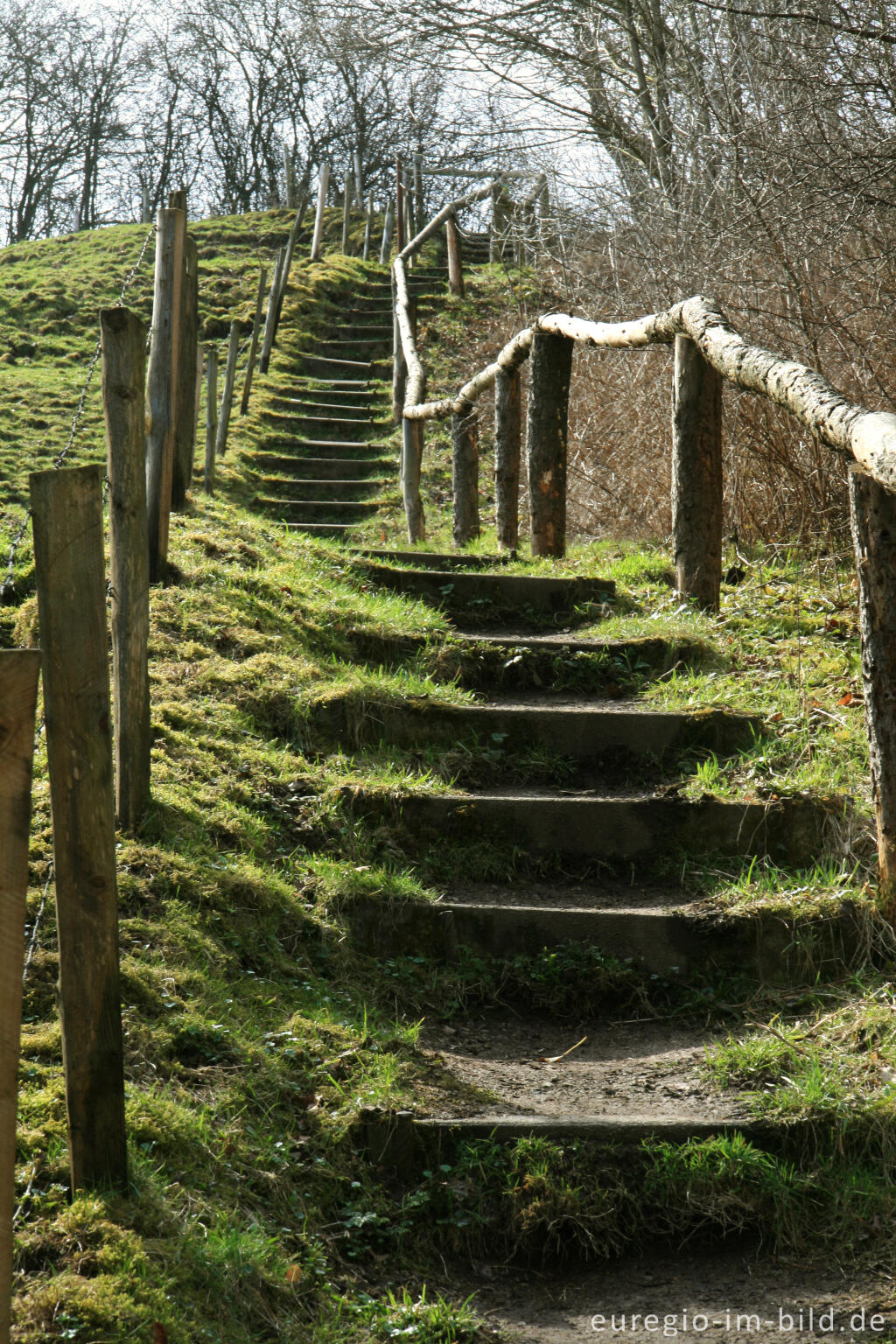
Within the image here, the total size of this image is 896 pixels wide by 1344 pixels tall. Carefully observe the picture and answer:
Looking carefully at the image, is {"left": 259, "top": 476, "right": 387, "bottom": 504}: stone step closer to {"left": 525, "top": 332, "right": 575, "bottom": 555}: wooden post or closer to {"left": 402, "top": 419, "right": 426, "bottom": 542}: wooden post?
{"left": 402, "top": 419, "right": 426, "bottom": 542}: wooden post

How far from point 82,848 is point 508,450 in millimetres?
5146

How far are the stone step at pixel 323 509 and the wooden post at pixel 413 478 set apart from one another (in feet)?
7.06

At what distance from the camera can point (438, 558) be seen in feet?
20.2

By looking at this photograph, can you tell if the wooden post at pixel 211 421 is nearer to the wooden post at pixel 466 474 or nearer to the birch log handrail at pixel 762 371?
the wooden post at pixel 466 474

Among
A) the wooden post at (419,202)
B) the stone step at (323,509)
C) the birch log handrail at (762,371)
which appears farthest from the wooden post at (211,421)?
the wooden post at (419,202)

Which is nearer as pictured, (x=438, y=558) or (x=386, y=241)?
(x=438, y=558)

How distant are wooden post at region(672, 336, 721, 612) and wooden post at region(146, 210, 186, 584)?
221 centimetres

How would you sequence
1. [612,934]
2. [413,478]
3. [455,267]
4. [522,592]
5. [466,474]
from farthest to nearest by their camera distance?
[455,267] < [413,478] < [466,474] < [522,592] < [612,934]

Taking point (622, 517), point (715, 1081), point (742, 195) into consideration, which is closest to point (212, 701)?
point (715, 1081)

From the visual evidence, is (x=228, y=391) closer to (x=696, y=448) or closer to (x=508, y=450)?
(x=508, y=450)

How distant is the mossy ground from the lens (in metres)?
2.07

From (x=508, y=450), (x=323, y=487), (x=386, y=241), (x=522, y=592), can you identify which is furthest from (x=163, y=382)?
(x=386, y=241)

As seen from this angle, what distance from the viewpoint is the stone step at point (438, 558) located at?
6.08 metres

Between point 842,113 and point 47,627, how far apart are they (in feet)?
19.2
